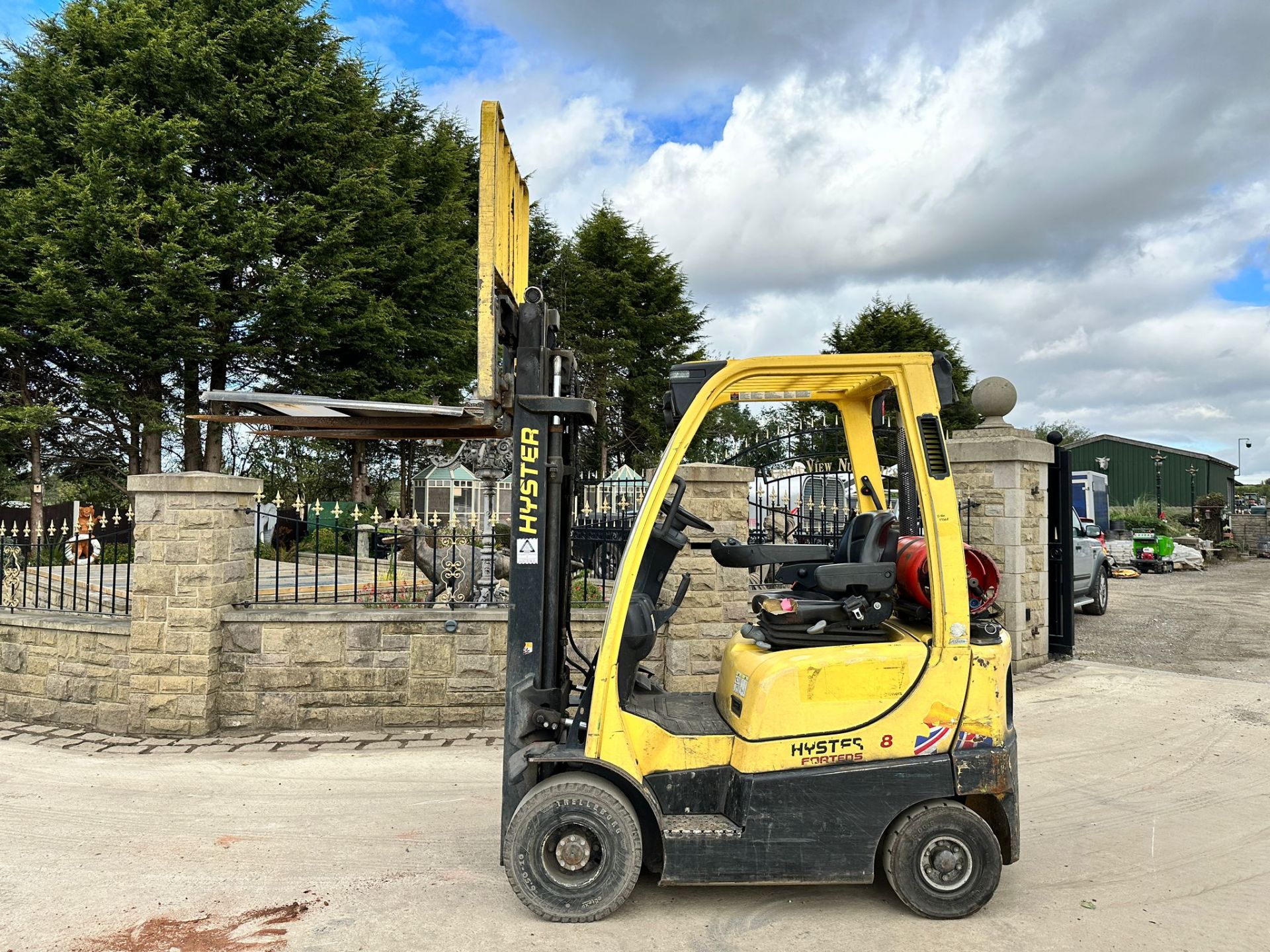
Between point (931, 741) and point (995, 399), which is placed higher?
point (995, 399)

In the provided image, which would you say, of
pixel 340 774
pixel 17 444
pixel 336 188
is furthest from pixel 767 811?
pixel 17 444

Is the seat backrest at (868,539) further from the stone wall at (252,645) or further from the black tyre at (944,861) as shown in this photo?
the stone wall at (252,645)

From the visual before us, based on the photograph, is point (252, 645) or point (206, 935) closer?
point (206, 935)

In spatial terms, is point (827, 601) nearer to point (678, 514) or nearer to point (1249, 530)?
point (678, 514)

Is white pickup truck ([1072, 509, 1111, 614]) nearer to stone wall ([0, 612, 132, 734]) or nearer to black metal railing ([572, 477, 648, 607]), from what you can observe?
black metal railing ([572, 477, 648, 607])

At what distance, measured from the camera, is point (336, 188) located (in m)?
18.0

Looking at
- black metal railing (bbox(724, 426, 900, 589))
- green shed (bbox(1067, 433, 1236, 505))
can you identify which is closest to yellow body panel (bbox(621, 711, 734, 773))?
black metal railing (bbox(724, 426, 900, 589))

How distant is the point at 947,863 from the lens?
11.2ft

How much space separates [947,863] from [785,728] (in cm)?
92

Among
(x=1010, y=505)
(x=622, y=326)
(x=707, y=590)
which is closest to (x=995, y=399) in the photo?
(x=1010, y=505)

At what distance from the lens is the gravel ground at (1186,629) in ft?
30.2

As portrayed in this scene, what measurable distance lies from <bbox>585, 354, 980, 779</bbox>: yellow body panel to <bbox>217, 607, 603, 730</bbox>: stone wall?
132 inches

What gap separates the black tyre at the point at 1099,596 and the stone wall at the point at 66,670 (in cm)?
1324

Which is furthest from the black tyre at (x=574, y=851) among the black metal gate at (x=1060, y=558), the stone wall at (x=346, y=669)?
the black metal gate at (x=1060, y=558)
